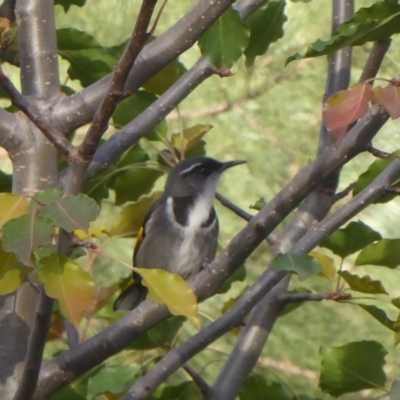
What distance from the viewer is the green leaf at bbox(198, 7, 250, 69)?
135 centimetres

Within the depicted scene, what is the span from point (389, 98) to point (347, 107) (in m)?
0.06

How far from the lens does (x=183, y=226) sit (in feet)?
8.02

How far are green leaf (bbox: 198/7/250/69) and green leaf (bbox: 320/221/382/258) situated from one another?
1.73ft

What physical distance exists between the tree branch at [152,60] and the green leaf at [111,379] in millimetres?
476

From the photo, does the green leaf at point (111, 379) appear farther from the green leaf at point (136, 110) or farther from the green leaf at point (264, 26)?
the green leaf at point (264, 26)

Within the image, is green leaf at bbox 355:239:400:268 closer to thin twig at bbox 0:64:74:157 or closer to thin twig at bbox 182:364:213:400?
thin twig at bbox 182:364:213:400

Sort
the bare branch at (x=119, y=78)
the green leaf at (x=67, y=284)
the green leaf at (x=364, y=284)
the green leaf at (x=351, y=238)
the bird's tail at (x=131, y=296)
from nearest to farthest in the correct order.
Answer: the bare branch at (x=119, y=78), the green leaf at (x=67, y=284), the green leaf at (x=364, y=284), the green leaf at (x=351, y=238), the bird's tail at (x=131, y=296)

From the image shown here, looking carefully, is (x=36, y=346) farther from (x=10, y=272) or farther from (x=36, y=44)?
(x=36, y=44)

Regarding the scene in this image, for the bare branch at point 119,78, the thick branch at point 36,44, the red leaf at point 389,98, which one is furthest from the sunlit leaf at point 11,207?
the thick branch at point 36,44

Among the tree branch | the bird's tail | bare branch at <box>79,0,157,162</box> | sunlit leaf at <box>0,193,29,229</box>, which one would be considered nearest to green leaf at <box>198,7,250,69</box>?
the tree branch

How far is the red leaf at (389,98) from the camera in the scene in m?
1.17

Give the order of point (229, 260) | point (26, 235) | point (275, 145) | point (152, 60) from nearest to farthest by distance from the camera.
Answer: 1. point (26, 235)
2. point (229, 260)
3. point (152, 60)
4. point (275, 145)

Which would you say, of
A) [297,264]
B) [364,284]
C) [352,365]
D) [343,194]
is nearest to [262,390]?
[352,365]

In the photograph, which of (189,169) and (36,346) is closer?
(36,346)
